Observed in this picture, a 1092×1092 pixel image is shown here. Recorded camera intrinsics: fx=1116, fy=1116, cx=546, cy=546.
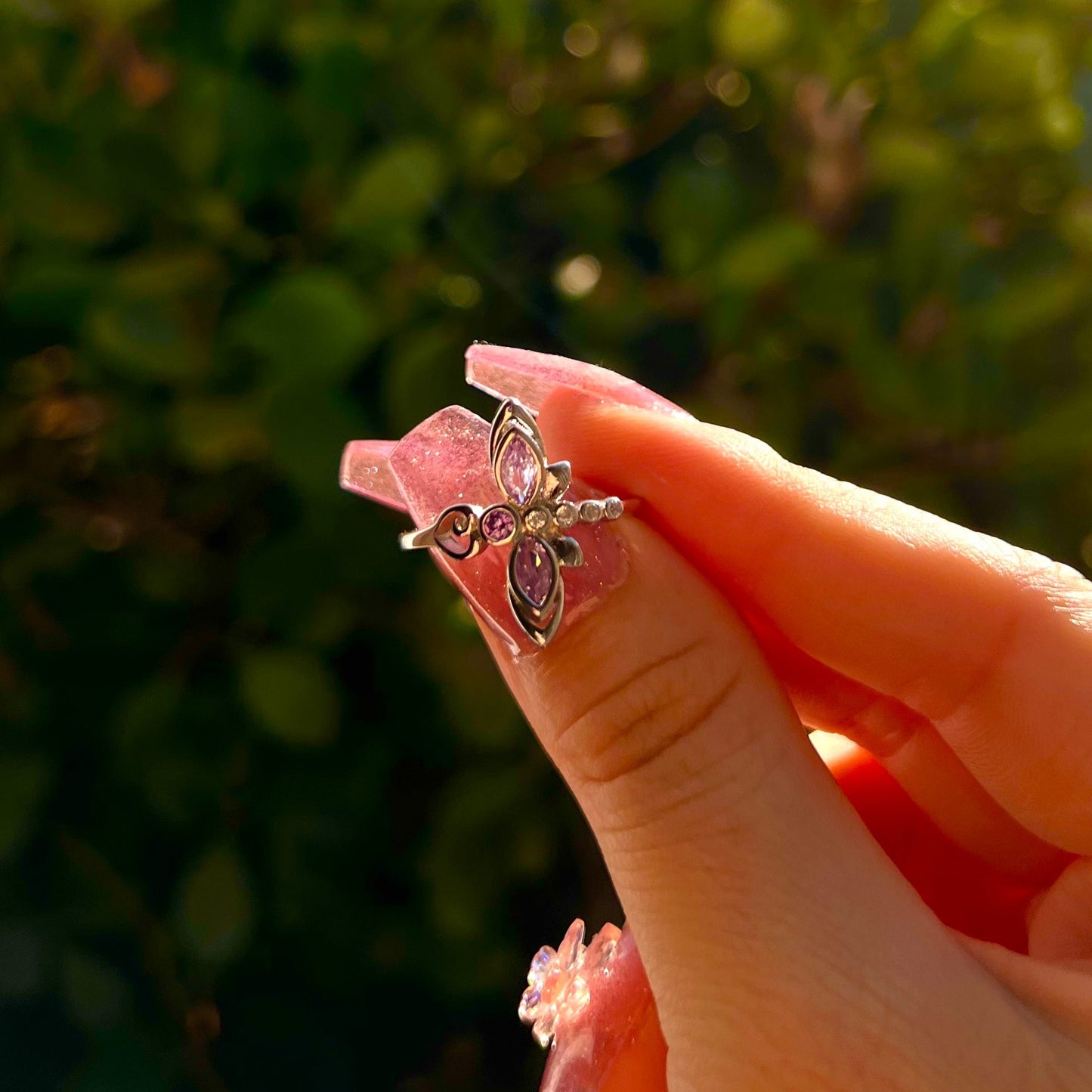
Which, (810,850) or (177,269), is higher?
(177,269)

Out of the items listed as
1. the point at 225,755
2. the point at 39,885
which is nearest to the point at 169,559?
the point at 225,755

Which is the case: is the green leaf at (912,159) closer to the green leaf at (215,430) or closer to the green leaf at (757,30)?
the green leaf at (757,30)

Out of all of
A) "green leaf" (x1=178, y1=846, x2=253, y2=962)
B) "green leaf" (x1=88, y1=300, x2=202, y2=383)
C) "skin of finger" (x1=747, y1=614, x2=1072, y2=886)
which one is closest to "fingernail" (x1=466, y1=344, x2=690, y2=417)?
"skin of finger" (x1=747, y1=614, x2=1072, y2=886)

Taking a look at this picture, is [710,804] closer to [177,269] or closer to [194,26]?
[177,269]

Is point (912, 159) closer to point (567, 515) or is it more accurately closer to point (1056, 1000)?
point (567, 515)

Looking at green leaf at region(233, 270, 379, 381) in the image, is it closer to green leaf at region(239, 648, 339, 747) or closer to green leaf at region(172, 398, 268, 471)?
green leaf at region(172, 398, 268, 471)

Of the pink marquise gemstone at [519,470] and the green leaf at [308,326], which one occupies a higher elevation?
the green leaf at [308,326]

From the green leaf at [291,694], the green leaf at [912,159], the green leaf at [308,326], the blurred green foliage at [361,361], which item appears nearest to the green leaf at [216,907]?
the blurred green foliage at [361,361]
